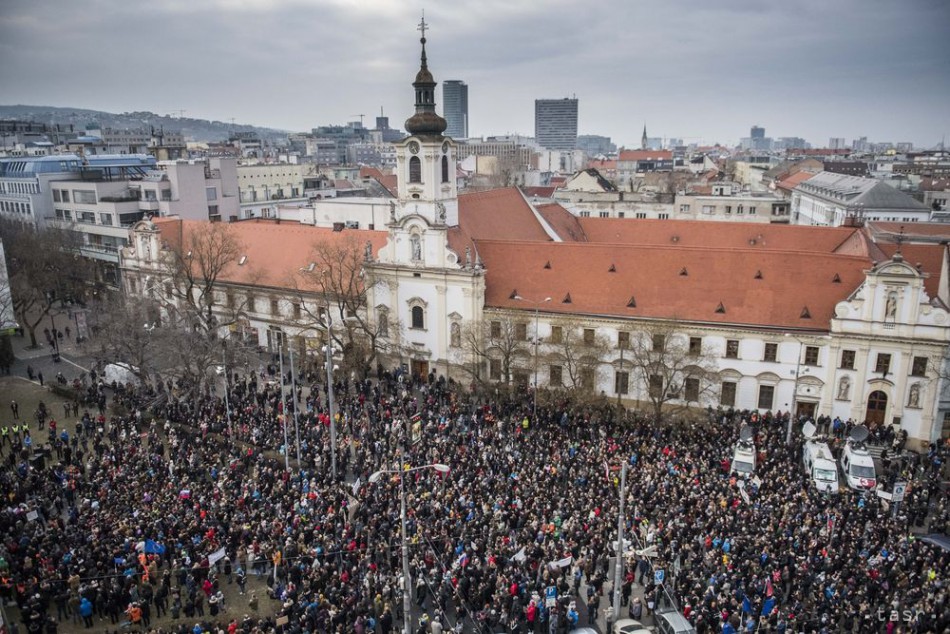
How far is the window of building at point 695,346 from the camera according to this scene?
46.2 metres

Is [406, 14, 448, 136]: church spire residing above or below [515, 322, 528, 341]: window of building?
above

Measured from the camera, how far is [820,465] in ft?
113

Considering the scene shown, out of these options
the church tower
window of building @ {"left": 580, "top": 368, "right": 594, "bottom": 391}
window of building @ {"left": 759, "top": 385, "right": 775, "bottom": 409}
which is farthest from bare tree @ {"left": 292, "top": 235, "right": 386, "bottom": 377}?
window of building @ {"left": 759, "top": 385, "right": 775, "bottom": 409}

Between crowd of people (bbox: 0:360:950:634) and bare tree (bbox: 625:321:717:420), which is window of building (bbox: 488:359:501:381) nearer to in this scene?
bare tree (bbox: 625:321:717:420)

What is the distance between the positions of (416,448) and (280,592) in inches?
457

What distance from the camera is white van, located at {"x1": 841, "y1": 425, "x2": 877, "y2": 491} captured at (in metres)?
34.4

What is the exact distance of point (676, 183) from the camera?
5714 inches

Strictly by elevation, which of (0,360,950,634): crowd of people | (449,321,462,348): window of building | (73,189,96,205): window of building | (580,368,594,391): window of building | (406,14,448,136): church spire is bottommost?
(0,360,950,634): crowd of people

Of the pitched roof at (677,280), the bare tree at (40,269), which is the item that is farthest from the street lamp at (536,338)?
the bare tree at (40,269)

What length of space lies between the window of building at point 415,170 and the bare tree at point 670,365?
1885 centimetres

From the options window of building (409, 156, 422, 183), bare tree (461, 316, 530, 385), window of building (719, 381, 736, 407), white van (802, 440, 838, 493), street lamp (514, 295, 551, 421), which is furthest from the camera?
window of building (409, 156, 422, 183)

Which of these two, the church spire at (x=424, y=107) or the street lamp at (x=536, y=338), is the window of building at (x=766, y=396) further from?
the church spire at (x=424, y=107)

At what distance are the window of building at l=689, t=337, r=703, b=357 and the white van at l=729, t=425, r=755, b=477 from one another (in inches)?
385

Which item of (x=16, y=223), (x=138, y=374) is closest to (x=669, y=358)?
(x=138, y=374)
